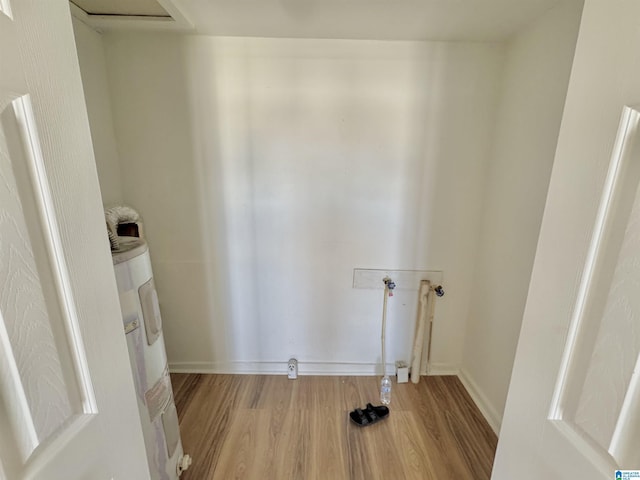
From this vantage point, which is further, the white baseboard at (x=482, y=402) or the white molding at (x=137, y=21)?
the white baseboard at (x=482, y=402)

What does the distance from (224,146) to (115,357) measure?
5.03 feet

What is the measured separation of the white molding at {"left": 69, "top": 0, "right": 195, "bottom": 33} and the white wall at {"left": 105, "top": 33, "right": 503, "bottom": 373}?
0.29 feet

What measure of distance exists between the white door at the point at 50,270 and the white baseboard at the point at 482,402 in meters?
1.95

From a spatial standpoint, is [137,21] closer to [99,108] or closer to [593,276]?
[99,108]

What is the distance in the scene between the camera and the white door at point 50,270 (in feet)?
1.21

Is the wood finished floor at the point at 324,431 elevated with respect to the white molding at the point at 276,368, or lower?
lower

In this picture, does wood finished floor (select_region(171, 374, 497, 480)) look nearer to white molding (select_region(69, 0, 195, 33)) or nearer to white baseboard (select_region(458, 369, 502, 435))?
white baseboard (select_region(458, 369, 502, 435))

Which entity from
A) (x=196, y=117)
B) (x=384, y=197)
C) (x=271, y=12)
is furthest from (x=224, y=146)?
(x=384, y=197)

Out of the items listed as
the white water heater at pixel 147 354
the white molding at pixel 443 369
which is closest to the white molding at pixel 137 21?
the white water heater at pixel 147 354

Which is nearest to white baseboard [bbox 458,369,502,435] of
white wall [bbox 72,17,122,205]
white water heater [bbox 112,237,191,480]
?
white water heater [bbox 112,237,191,480]

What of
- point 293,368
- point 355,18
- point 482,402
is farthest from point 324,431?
point 355,18

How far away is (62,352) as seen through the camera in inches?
17.8

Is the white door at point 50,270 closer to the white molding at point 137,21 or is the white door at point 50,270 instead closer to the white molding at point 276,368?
the white molding at point 137,21

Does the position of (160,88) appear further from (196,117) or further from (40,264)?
(40,264)
